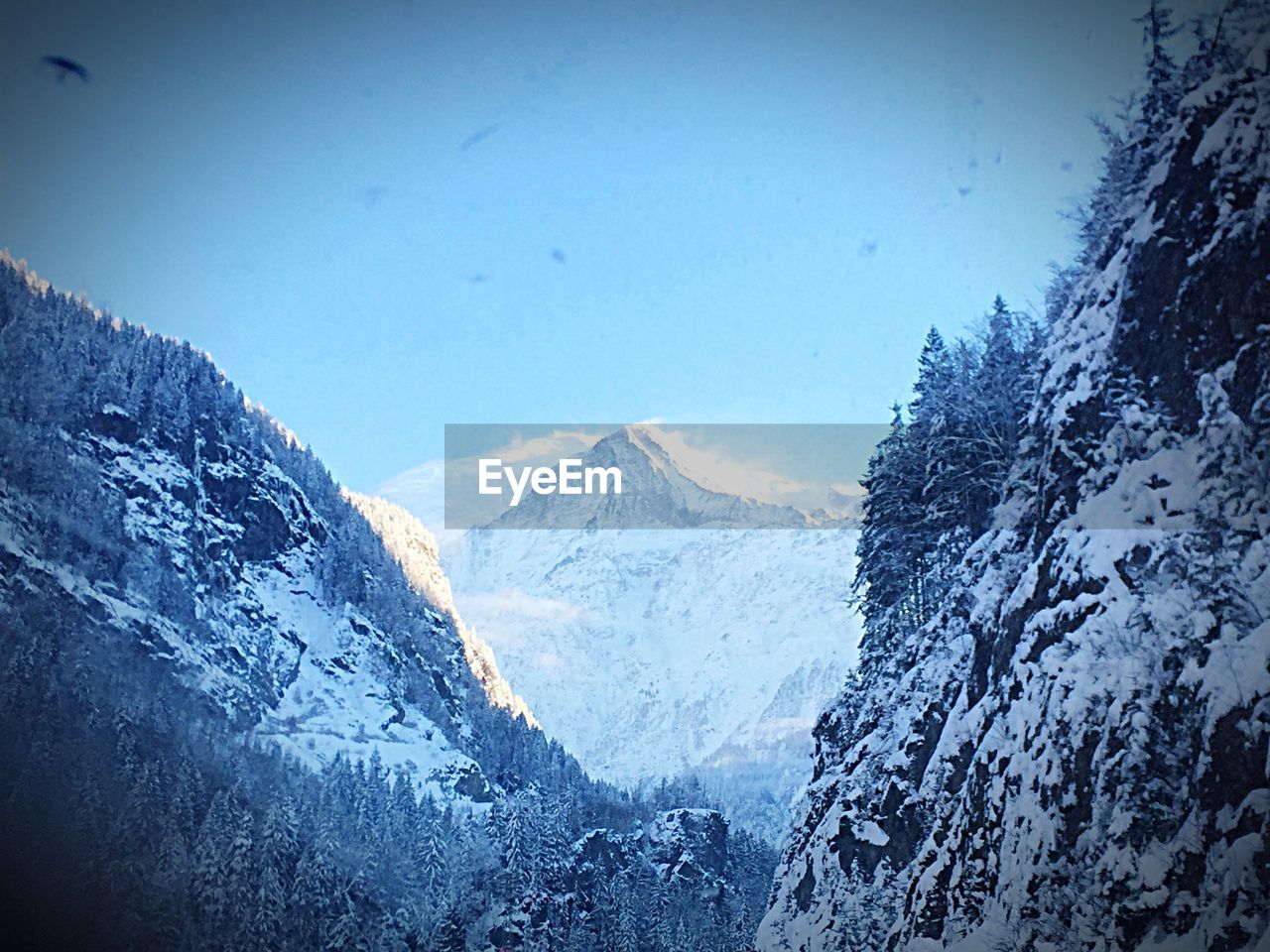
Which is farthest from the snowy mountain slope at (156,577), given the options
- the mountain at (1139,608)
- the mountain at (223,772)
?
the mountain at (1139,608)

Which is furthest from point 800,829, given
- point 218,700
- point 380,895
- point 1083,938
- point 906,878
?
point 218,700

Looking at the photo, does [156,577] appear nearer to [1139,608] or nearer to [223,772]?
[223,772]

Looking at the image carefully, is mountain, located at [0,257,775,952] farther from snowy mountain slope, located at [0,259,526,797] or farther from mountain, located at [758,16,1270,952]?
mountain, located at [758,16,1270,952]

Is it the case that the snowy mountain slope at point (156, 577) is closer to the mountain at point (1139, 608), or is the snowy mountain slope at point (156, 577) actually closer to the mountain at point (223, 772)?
the mountain at point (223, 772)

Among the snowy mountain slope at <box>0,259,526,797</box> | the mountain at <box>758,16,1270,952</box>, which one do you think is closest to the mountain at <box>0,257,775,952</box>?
the snowy mountain slope at <box>0,259,526,797</box>

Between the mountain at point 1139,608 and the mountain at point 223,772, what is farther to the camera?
the mountain at point 223,772

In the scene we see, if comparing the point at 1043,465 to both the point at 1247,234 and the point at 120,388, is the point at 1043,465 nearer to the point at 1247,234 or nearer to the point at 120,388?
the point at 1247,234
